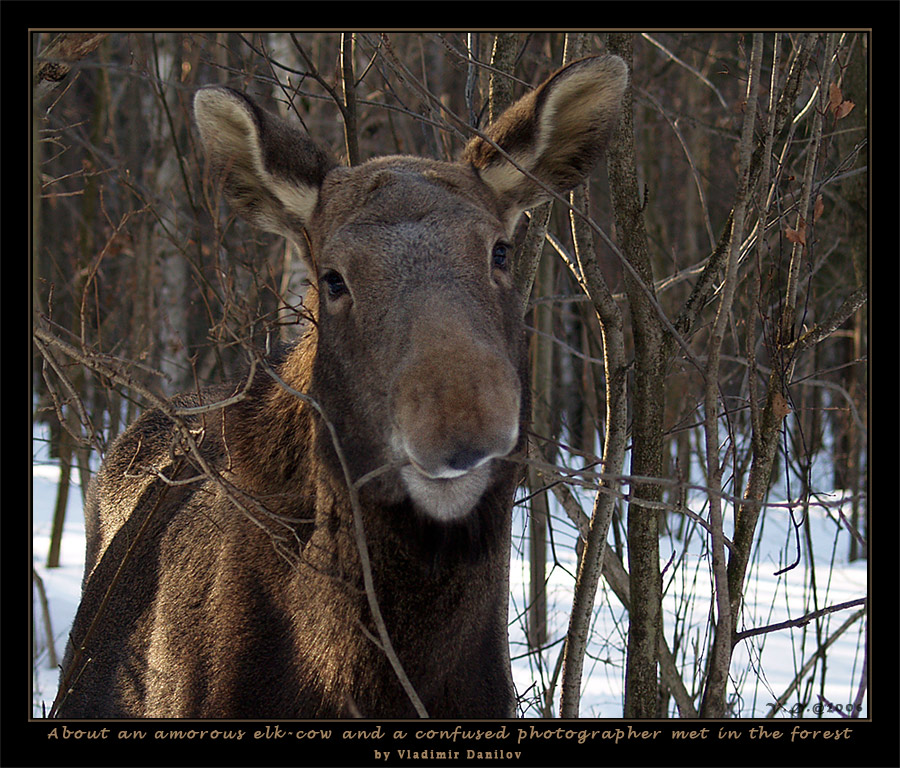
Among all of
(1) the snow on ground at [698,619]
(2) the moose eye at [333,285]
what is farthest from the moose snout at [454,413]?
(1) the snow on ground at [698,619]

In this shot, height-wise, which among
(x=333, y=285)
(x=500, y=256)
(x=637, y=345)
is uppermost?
(x=500, y=256)

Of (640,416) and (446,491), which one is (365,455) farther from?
(640,416)

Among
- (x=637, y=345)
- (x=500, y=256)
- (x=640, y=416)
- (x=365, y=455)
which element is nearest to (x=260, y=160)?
(x=500, y=256)

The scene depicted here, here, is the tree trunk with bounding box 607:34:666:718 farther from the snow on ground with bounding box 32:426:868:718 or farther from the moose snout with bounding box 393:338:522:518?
the moose snout with bounding box 393:338:522:518

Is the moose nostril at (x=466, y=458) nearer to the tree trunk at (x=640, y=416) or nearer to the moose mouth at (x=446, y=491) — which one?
the moose mouth at (x=446, y=491)

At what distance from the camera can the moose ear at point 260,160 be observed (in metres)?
3.75

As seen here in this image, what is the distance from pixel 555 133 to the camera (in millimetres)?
4090

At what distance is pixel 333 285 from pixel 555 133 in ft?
3.88

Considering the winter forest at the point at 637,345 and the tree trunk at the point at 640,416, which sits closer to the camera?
the winter forest at the point at 637,345

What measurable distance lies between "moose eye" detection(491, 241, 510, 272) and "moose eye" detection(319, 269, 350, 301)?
0.55m

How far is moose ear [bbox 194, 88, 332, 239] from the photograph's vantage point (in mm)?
3754

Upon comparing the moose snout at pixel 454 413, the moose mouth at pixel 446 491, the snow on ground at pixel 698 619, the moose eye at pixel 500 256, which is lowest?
the snow on ground at pixel 698 619

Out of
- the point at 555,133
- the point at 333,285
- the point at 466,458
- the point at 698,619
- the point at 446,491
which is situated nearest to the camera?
the point at 466,458
